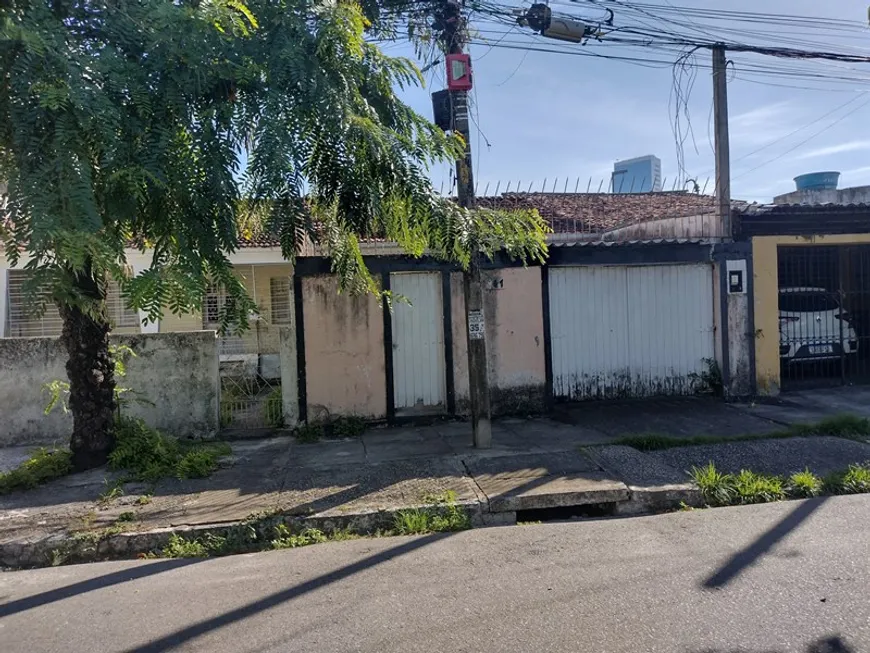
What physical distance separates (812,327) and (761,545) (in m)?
7.15

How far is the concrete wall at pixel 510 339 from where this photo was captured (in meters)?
8.73

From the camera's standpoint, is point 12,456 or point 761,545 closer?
point 761,545

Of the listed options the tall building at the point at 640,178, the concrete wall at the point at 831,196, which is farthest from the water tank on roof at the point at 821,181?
the tall building at the point at 640,178

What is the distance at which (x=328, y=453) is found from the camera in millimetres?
7133

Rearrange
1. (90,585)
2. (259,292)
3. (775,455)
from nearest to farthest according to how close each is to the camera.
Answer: (90,585)
(775,455)
(259,292)

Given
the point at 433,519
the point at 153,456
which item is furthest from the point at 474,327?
the point at 153,456

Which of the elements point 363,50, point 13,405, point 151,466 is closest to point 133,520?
point 151,466

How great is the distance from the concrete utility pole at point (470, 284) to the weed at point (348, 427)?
5.95ft

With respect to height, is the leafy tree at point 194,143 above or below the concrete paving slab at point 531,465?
above

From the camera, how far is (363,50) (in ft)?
18.7

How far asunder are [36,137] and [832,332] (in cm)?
1110

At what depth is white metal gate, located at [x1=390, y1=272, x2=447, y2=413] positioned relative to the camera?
862 centimetres

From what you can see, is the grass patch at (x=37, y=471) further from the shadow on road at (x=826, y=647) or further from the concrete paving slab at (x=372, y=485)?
the shadow on road at (x=826, y=647)

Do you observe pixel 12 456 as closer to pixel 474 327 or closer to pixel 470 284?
pixel 474 327
